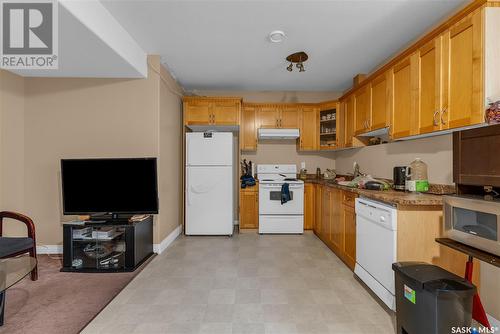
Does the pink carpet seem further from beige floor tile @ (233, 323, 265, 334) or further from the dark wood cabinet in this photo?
the dark wood cabinet

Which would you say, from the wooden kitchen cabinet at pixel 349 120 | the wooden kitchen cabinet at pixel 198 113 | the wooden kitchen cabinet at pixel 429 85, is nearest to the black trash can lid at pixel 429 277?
the wooden kitchen cabinet at pixel 429 85

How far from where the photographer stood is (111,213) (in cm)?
270

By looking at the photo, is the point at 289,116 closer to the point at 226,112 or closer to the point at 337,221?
the point at 226,112

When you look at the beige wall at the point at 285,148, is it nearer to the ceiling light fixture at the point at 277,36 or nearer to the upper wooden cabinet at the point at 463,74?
the ceiling light fixture at the point at 277,36

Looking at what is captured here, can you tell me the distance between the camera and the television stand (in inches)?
103

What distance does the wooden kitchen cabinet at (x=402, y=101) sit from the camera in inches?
89.2

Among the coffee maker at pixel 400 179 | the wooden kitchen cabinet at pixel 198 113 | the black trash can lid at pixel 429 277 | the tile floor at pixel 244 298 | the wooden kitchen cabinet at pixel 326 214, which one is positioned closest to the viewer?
the black trash can lid at pixel 429 277

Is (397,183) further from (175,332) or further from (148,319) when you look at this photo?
(148,319)

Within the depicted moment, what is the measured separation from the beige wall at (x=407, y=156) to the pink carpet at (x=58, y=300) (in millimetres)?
3264

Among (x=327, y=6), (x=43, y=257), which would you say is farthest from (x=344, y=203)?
(x=43, y=257)

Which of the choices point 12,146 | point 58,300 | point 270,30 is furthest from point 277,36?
point 12,146

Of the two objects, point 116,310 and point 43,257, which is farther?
point 43,257

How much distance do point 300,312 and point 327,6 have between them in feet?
8.71

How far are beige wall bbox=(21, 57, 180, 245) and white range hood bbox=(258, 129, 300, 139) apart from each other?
186cm
